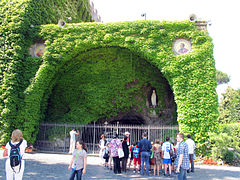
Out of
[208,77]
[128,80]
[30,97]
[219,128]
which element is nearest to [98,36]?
[128,80]

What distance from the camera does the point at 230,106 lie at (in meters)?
26.2

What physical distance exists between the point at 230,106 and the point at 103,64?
2052 cm

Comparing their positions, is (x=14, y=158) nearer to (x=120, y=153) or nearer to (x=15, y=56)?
(x=120, y=153)

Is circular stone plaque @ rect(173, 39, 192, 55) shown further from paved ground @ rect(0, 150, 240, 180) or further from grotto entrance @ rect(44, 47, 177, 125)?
paved ground @ rect(0, 150, 240, 180)

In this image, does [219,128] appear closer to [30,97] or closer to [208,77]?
[208,77]

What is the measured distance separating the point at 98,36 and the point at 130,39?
202 cm

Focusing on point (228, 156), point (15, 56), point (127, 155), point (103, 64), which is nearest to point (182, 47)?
point (103, 64)

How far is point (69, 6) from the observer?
53.6 ft

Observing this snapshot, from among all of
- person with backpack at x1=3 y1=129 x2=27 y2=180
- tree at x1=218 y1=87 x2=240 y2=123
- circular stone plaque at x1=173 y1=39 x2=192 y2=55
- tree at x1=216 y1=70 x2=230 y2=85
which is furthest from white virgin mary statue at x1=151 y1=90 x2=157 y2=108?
tree at x1=216 y1=70 x2=230 y2=85

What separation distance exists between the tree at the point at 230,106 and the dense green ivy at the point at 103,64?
17288 millimetres

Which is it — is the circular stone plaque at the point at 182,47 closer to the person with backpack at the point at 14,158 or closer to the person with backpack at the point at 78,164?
the person with backpack at the point at 78,164

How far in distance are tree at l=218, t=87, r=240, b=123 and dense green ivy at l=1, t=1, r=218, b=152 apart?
17.3 m

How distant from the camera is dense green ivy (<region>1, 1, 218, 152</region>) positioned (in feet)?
36.3

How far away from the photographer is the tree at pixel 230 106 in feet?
83.5
